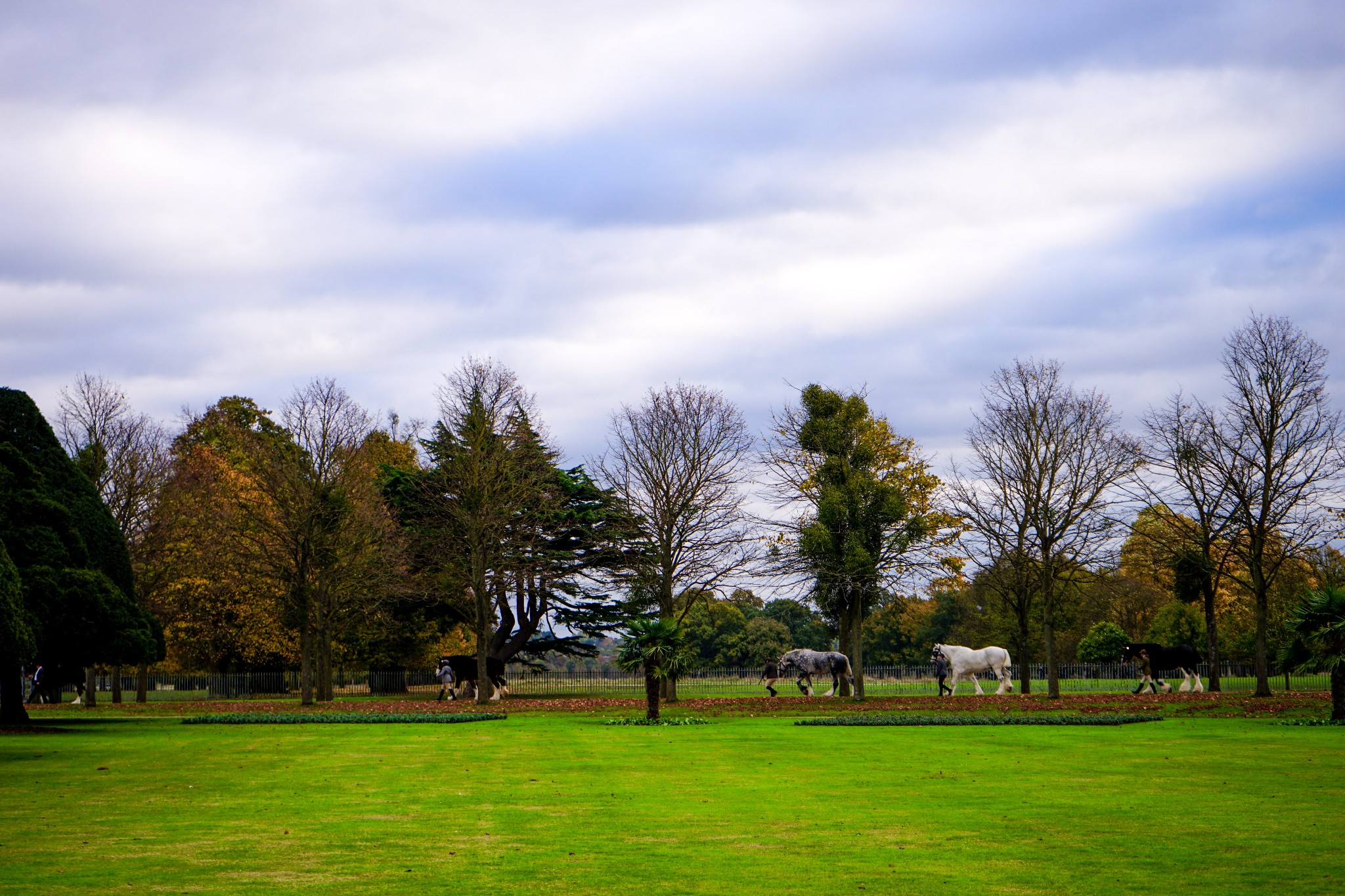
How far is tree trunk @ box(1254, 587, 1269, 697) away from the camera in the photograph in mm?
37438

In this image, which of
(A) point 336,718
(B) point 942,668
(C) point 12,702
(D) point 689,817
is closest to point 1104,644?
(B) point 942,668

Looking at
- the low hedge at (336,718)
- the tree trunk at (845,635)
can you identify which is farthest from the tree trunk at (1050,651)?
the low hedge at (336,718)

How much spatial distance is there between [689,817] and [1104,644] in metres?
60.7

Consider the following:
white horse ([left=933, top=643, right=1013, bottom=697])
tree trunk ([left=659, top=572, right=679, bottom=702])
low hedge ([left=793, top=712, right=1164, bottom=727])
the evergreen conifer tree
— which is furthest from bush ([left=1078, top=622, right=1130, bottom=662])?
the evergreen conifer tree

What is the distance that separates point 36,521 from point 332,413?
16047mm

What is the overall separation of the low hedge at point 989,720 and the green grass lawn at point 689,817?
4.15 meters

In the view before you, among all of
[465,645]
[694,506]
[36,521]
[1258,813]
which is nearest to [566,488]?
[694,506]

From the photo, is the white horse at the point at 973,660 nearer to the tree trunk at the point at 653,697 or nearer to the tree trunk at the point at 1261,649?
the tree trunk at the point at 1261,649

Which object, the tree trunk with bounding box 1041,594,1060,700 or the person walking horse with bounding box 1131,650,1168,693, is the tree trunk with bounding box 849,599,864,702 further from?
the person walking horse with bounding box 1131,650,1168,693

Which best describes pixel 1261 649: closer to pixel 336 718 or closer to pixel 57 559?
pixel 336 718

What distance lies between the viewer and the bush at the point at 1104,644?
67.1 meters

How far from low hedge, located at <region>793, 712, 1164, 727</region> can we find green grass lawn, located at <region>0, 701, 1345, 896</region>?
415cm

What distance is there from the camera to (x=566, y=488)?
5434cm

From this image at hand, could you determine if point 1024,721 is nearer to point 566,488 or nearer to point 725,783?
point 725,783
